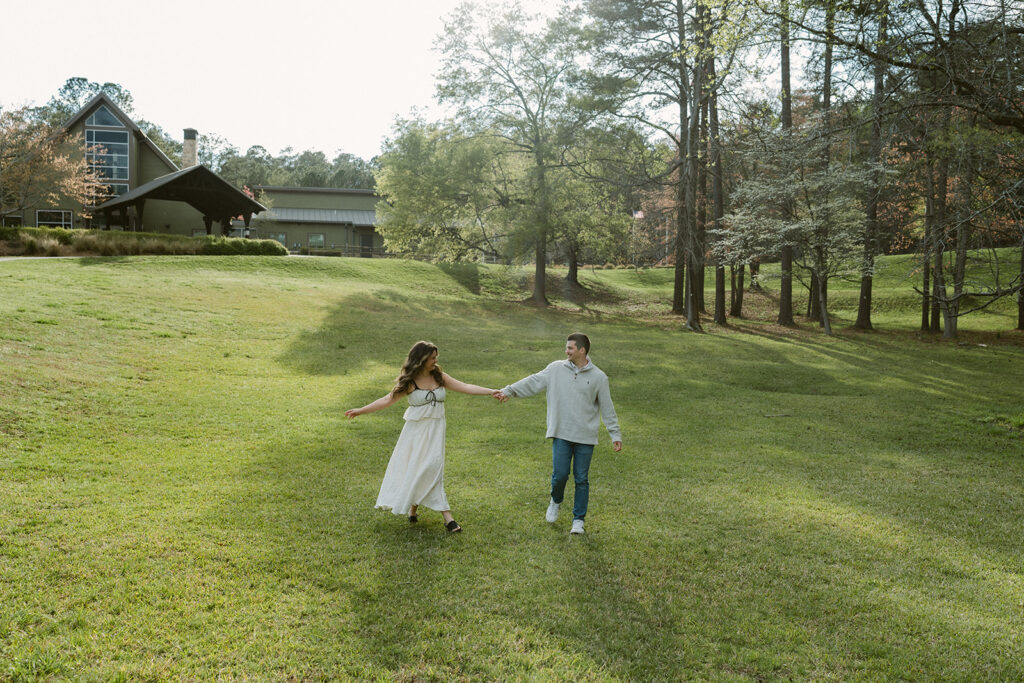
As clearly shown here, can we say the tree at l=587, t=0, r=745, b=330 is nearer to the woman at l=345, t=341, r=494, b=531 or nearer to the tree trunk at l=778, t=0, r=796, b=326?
the tree trunk at l=778, t=0, r=796, b=326

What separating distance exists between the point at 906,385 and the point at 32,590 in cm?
1717

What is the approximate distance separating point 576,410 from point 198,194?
1484 inches

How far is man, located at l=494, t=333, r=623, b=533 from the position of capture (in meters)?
6.16

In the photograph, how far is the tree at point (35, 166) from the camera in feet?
109

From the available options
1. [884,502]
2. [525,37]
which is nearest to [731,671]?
[884,502]

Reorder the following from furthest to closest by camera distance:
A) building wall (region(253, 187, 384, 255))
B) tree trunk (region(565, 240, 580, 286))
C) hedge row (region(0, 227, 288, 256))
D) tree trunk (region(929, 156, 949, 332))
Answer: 1. building wall (region(253, 187, 384, 255))
2. tree trunk (region(565, 240, 580, 286))
3. hedge row (region(0, 227, 288, 256))
4. tree trunk (region(929, 156, 949, 332))

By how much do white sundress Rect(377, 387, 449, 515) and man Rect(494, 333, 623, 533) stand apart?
→ 67 cm

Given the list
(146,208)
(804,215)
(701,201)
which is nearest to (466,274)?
(701,201)

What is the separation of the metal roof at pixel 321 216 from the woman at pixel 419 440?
49.4 m

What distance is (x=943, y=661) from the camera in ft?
13.8

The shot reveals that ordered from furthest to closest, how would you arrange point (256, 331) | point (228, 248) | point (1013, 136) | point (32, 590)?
point (228, 248), point (256, 331), point (1013, 136), point (32, 590)

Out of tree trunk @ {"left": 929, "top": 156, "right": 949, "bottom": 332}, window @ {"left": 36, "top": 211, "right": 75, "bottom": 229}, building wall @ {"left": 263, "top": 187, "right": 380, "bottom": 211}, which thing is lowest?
tree trunk @ {"left": 929, "top": 156, "right": 949, "bottom": 332}

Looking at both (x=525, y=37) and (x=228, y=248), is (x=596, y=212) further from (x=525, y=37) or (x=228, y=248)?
(x=228, y=248)

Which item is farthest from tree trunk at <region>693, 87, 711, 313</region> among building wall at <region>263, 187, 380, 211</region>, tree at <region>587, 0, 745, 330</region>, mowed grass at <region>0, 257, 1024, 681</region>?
building wall at <region>263, 187, 380, 211</region>
